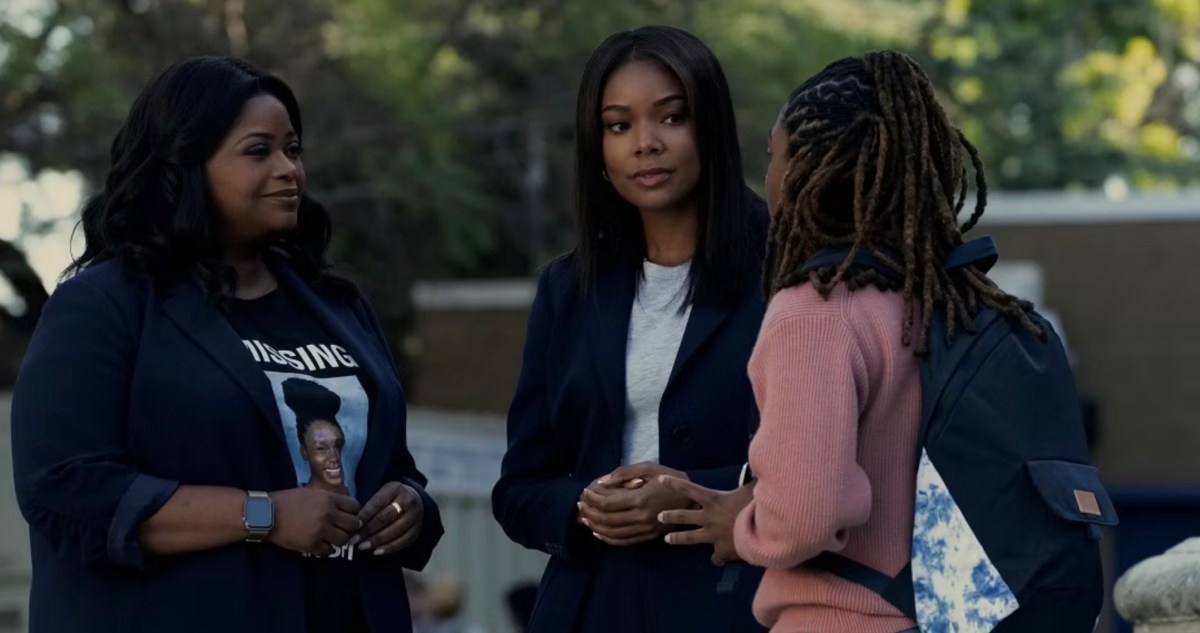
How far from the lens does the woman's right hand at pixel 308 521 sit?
178 inches

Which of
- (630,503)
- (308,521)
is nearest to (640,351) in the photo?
(630,503)

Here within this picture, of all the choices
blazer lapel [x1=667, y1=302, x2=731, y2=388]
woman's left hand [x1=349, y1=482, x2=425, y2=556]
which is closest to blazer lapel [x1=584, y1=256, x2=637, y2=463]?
blazer lapel [x1=667, y1=302, x2=731, y2=388]

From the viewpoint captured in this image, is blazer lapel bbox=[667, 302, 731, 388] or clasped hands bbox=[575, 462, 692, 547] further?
blazer lapel bbox=[667, 302, 731, 388]

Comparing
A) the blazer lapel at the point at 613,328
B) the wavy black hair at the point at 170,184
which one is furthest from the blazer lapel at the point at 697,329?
the wavy black hair at the point at 170,184

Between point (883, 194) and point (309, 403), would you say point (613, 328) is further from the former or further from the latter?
point (883, 194)

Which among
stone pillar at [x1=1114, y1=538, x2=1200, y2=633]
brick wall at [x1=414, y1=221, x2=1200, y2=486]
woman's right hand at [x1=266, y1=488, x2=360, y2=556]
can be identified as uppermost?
woman's right hand at [x1=266, y1=488, x2=360, y2=556]

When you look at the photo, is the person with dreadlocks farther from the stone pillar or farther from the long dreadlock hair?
the stone pillar

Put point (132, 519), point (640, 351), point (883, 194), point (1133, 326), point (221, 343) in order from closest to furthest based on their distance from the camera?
point (883, 194) → point (132, 519) → point (221, 343) → point (640, 351) → point (1133, 326)

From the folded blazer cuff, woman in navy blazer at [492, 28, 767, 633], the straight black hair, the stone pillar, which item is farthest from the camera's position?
the stone pillar

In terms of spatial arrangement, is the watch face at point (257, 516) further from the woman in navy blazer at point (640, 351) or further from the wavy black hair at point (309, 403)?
the woman in navy blazer at point (640, 351)

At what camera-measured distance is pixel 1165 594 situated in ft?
16.8

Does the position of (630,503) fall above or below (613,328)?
below

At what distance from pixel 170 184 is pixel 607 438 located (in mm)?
1090

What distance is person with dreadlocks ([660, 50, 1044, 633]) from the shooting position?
3.70m
